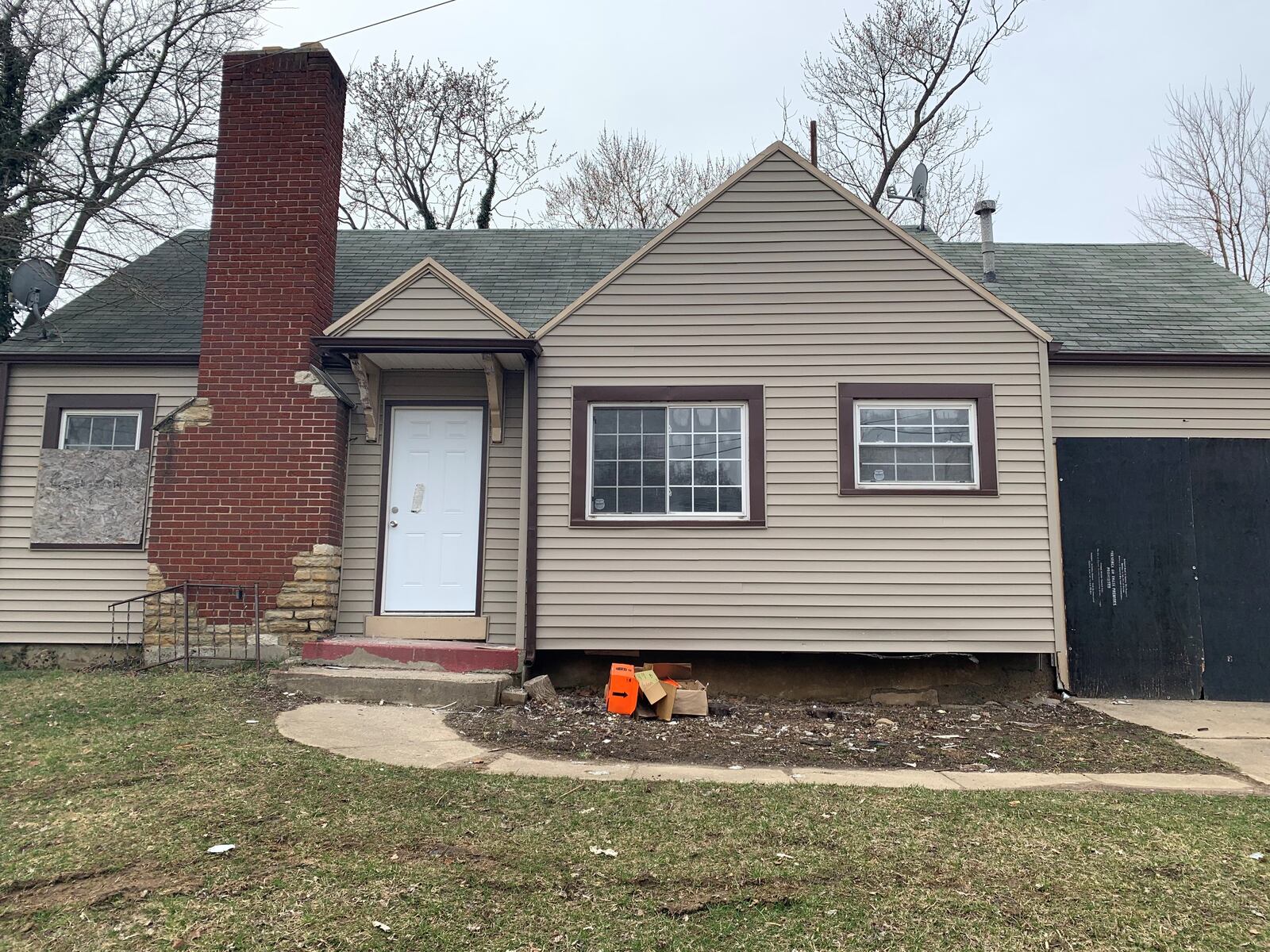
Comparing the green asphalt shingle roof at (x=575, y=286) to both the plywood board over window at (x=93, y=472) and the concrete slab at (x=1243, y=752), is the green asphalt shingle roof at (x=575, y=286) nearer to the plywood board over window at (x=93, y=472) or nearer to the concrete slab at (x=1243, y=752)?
the plywood board over window at (x=93, y=472)

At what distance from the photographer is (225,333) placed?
26.4ft

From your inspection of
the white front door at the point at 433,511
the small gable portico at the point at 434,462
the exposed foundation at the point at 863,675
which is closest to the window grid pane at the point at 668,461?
the small gable portico at the point at 434,462

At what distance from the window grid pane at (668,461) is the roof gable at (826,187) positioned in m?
1.11

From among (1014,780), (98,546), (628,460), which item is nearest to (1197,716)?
(1014,780)

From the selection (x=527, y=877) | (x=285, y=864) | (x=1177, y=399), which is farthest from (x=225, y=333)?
(x=1177, y=399)

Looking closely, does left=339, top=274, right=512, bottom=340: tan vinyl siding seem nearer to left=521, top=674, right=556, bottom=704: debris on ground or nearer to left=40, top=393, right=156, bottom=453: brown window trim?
left=40, top=393, right=156, bottom=453: brown window trim

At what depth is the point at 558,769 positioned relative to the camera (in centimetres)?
510

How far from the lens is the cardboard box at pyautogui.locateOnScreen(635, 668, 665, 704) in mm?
6574

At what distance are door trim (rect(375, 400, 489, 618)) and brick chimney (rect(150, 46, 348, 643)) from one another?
1.27 ft

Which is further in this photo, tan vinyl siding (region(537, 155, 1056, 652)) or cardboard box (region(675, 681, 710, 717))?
tan vinyl siding (region(537, 155, 1056, 652))

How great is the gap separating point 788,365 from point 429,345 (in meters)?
3.36

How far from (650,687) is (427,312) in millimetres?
3997

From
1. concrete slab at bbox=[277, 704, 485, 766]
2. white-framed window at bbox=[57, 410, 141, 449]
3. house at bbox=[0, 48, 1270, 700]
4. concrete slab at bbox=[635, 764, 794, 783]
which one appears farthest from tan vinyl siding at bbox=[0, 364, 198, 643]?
concrete slab at bbox=[635, 764, 794, 783]

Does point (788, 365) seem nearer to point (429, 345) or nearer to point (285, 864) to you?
point (429, 345)
